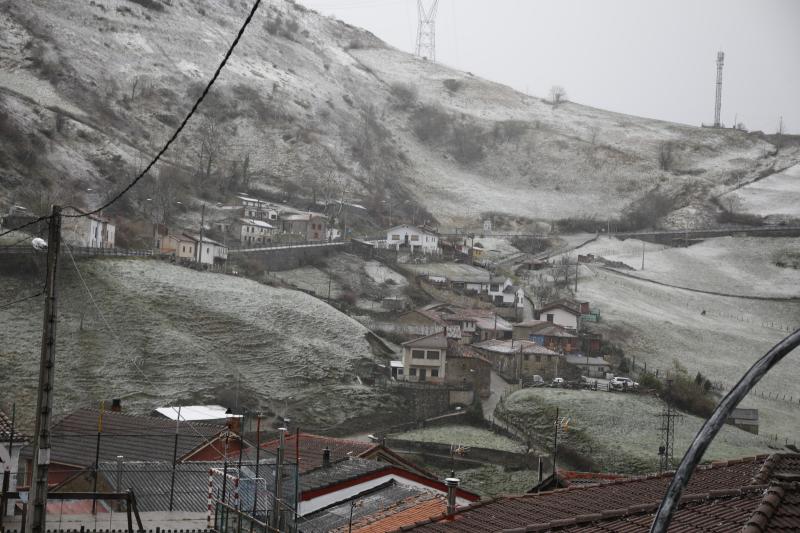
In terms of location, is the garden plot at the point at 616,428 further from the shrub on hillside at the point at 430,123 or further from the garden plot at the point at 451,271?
the shrub on hillside at the point at 430,123

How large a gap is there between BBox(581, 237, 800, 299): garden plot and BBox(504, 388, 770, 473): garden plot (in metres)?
43.6

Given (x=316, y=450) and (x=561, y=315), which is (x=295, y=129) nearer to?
(x=561, y=315)

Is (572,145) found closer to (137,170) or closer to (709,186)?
(709,186)

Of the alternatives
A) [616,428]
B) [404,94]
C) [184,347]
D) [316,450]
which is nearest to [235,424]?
[316,450]

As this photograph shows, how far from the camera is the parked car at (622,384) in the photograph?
4472 centimetres

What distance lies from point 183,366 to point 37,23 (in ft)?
232

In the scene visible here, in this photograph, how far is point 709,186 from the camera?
405ft

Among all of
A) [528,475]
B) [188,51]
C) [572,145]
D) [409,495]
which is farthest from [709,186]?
[409,495]

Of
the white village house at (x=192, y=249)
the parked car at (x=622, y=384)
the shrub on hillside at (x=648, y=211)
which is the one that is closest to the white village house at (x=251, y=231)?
the white village house at (x=192, y=249)

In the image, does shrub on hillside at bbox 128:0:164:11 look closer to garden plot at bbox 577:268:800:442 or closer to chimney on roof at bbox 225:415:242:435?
garden plot at bbox 577:268:800:442

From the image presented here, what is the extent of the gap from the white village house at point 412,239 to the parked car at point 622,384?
2980 cm

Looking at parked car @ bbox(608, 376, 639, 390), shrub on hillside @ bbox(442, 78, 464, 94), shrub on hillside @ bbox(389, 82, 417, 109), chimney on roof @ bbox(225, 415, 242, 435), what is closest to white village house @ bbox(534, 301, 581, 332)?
parked car @ bbox(608, 376, 639, 390)

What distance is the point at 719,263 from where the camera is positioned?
9494 cm

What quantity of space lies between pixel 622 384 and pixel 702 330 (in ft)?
73.8
